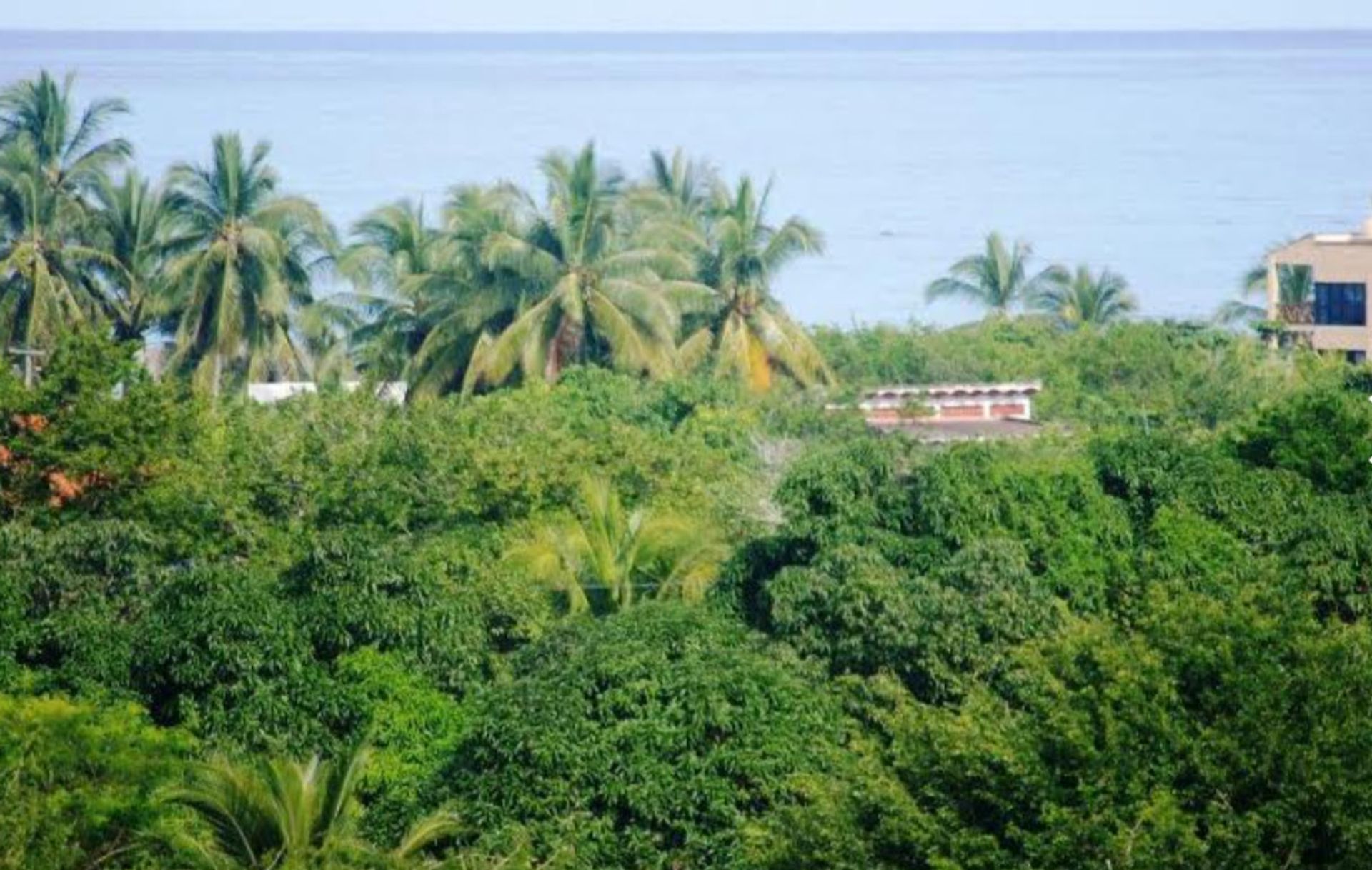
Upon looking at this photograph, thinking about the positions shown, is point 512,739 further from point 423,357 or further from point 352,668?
point 423,357

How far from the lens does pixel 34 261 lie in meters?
40.8

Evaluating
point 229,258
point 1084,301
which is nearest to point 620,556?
point 229,258

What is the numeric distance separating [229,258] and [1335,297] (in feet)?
71.1

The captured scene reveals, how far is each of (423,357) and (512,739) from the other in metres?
20.2

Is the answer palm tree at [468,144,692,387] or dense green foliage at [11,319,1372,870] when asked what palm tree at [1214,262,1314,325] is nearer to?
palm tree at [468,144,692,387]

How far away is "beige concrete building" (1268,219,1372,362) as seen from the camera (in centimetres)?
5138

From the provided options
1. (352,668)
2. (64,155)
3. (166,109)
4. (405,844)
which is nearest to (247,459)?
(352,668)

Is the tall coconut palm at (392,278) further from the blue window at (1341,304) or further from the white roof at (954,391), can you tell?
the blue window at (1341,304)

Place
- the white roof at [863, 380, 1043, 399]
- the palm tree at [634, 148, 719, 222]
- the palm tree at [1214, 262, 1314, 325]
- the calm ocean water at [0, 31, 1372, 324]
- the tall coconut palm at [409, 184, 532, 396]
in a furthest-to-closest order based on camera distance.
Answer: the calm ocean water at [0, 31, 1372, 324], the palm tree at [1214, 262, 1314, 325], the palm tree at [634, 148, 719, 222], the white roof at [863, 380, 1043, 399], the tall coconut palm at [409, 184, 532, 396]

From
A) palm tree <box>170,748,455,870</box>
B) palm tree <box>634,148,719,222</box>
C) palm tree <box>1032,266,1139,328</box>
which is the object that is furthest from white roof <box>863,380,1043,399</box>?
palm tree <box>170,748,455,870</box>

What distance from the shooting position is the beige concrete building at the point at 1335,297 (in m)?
51.4

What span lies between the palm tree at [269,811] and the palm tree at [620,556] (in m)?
6.54

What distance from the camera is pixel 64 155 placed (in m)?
43.2

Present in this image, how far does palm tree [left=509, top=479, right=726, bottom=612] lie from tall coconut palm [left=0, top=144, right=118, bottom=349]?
1696cm
